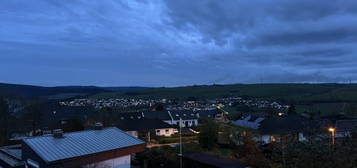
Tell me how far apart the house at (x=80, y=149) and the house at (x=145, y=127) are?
24.6 m

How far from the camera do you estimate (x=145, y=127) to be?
162 feet

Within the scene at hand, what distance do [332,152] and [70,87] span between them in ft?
658

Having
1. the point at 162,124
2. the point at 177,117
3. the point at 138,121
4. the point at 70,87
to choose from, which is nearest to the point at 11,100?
the point at 138,121

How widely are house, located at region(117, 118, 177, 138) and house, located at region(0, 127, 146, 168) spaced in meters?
24.6

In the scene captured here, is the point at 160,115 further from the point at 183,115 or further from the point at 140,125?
the point at 140,125

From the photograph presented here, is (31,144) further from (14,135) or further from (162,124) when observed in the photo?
(162,124)

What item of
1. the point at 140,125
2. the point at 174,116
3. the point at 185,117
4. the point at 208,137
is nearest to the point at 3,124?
the point at 140,125

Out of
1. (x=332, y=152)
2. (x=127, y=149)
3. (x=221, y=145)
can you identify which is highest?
(x=332, y=152)

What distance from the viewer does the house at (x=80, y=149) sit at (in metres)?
17.2

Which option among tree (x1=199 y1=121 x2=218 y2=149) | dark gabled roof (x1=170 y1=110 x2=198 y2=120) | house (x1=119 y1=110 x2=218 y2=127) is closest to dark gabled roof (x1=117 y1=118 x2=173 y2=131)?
house (x1=119 y1=110 x2=218 y2=127)

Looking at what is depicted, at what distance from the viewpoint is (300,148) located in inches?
378

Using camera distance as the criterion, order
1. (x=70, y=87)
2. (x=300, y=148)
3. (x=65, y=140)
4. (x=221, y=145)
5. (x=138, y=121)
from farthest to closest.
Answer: (x=70, y=87)
(x=138, y=121)
(x=221, y=145)
(x=65, y=140)
(x=300, y=148)

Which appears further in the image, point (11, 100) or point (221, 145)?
point (11, 100)

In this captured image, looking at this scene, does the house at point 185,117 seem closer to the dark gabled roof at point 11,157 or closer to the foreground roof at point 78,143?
the dark gabled roof at point 11,157
